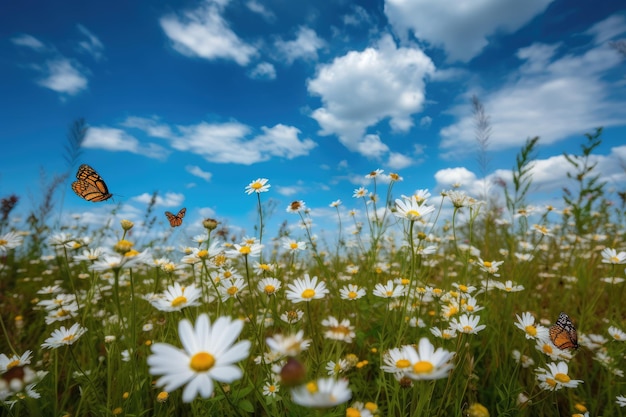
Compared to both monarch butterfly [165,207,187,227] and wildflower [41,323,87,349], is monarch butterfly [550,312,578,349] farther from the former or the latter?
monarch butterfly [165,207,187,227]

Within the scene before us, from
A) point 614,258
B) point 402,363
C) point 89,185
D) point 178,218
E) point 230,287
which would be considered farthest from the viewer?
point 89,185

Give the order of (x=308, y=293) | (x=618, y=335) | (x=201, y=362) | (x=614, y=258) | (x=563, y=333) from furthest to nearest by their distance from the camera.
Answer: (x=614, y=258) < (x=618, y=335) < (x=563, y=333) < (x=308, y=293) < (x=201, y=362)

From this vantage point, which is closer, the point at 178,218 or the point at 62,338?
the point at 62,338

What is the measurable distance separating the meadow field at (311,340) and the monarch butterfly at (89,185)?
2.16ft

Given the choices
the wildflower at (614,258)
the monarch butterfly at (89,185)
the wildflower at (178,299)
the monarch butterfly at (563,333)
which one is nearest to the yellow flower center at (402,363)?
the wildflower at (178,299)

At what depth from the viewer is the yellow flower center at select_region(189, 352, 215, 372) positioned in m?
0.73

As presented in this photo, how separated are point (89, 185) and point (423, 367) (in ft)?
9.92

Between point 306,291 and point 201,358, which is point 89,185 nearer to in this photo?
point 306,291

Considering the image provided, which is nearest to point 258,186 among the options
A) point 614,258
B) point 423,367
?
point 423,367

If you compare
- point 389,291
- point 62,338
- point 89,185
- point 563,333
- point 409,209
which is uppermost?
point 89,185

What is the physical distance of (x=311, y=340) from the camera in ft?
5.07

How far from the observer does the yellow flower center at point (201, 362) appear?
28.6 inches

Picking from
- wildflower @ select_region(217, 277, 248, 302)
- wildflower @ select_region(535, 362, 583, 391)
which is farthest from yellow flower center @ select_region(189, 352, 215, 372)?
wildflower @ select_region(535, 362, 583, 391)

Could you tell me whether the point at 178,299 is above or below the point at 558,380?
above
